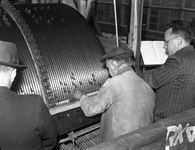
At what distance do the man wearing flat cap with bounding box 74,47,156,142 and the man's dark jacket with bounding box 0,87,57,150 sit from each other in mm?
574

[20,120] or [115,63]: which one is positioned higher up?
[115,63]

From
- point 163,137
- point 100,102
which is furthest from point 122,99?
point 163,137

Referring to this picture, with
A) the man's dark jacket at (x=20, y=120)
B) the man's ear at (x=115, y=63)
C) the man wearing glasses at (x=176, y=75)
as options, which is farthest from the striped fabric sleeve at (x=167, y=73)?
the man's dark jacket at (x=20, y=120)

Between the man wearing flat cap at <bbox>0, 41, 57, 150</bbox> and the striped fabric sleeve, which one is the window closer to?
the striped fabric sleeve

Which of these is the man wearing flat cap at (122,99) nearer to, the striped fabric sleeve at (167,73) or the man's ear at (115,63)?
the man's ear at (115,63)

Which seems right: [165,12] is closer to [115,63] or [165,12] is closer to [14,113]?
[115,63]

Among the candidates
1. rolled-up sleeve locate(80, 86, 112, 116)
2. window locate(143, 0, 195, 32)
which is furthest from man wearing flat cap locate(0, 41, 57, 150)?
window locate(143, 0, 195, 32)

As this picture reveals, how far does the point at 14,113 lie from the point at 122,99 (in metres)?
0.92

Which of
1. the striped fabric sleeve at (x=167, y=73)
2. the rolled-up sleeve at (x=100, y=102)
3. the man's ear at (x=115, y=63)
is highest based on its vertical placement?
the man's ear at (x=115, y=63)

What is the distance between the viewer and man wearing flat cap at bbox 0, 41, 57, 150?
4.59 ft

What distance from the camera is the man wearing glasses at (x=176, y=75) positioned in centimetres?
221

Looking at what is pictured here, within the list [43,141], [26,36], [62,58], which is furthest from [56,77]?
[43,141]

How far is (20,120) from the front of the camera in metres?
1.43

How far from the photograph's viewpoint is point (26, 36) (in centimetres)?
272
